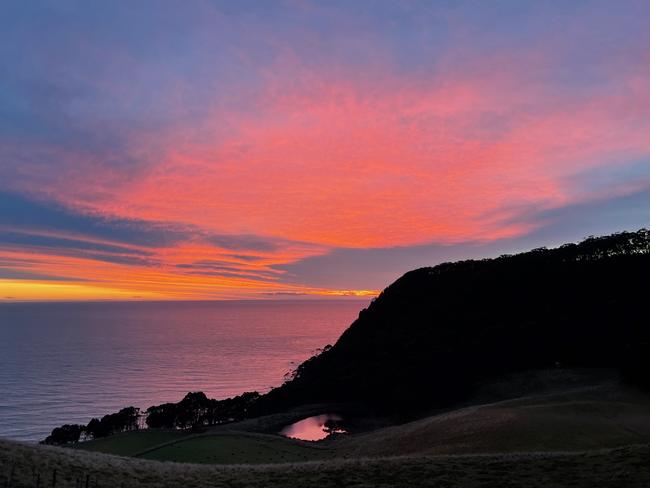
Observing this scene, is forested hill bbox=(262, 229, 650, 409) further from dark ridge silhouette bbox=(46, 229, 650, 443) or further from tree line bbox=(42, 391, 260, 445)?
tree line bbox=(42, 391, 260, 445)

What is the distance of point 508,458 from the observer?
25797 millimetres

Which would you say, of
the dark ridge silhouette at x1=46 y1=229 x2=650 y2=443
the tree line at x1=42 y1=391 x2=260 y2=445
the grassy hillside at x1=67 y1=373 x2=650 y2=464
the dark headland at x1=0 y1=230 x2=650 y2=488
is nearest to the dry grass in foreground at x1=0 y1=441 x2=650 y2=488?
the dark headland at x1=0 y1=230 x2=650 y2=488

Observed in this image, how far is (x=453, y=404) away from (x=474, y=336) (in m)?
19.9

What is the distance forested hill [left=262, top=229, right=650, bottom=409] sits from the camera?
241 feet

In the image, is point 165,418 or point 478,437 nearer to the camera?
point 478,437

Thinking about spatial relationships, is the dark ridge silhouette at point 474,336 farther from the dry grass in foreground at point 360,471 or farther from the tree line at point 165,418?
the dry grass in foreground at point 360,471

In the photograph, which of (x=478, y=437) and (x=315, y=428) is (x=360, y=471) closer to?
(x=478, y=437)

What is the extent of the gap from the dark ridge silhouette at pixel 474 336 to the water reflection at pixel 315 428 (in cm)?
877

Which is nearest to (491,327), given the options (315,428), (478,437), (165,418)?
(315,428)

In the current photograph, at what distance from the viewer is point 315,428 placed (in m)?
66.1

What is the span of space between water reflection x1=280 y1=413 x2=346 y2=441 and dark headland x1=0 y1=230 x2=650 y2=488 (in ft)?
6.67

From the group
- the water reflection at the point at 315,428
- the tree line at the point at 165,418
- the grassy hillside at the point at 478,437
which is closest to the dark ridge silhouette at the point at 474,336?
the tree line at the point at 165,418

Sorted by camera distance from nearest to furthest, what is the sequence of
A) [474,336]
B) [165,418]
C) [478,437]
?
[478,437]
[165,418]
[474,336]

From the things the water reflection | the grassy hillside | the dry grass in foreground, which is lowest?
the water reflection
